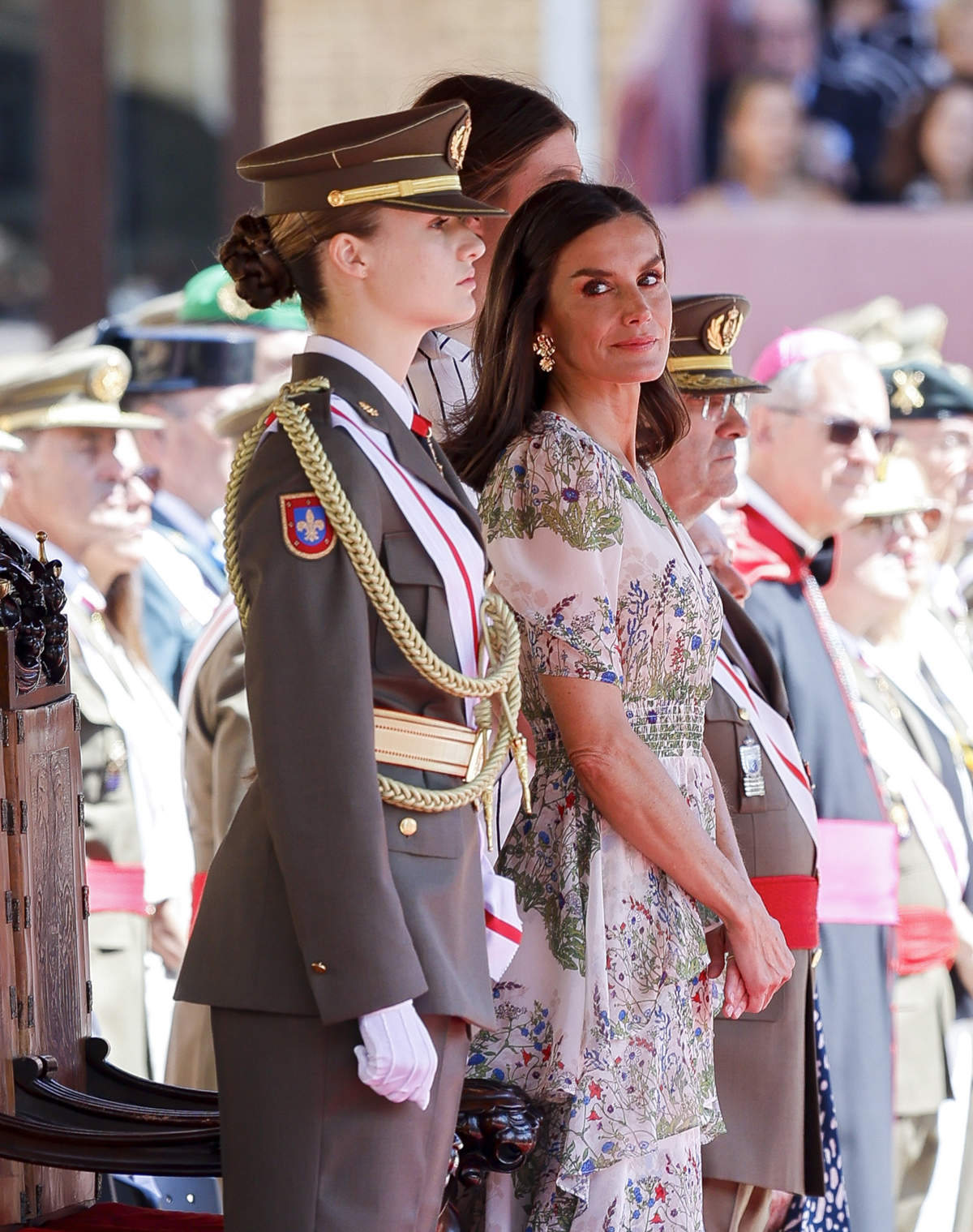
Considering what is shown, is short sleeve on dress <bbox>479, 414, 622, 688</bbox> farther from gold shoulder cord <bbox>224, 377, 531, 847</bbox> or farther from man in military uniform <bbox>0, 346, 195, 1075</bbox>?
man in military uniform <bbox>0, 346, 195, 1075</bbox>

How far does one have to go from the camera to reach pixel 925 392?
4371 mm

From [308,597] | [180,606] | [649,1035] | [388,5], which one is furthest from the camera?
[388,5]

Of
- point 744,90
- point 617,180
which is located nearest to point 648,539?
point 617,180

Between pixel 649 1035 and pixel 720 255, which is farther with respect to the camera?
pixel 720 255

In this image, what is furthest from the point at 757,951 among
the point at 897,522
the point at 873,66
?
the point at 873,66

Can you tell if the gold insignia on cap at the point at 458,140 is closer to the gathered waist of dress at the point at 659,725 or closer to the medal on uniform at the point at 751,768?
the gathered waist of dress at the point at 659,725

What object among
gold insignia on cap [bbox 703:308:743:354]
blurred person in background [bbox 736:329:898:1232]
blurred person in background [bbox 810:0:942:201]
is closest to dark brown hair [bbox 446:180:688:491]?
gold insignia on cap [bbox 703:308:743:354]

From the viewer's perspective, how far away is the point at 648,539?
6.47 feet

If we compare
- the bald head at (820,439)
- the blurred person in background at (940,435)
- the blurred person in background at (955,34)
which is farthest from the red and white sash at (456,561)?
the blurred person in background at (955,34)

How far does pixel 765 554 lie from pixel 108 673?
117 cm

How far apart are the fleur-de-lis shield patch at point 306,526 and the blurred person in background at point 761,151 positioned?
489 centimetres

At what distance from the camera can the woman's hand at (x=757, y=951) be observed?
6.57 feet

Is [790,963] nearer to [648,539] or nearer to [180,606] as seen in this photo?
[648,539]

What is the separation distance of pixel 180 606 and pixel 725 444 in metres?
1.53
